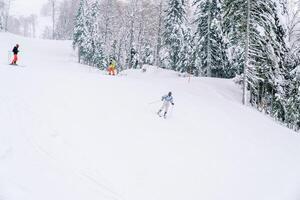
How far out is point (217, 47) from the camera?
3328 centimetres

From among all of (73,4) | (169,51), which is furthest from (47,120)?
(73,4)

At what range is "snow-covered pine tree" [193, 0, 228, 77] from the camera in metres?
32.8

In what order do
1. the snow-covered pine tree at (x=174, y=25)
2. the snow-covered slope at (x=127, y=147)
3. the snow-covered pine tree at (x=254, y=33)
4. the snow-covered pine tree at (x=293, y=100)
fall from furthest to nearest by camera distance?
the snow-covered pine tree at (x=174, y=25) → the snow-covered pine tree at (x=254, y=33) → the snow-covered pine tree at (x=293, y=100) → the snow-covered slope at (x=127, y=147)

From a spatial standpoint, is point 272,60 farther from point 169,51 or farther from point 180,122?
point 169,51

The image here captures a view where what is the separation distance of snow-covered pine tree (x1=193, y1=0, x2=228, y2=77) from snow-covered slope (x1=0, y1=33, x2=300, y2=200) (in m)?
14.4

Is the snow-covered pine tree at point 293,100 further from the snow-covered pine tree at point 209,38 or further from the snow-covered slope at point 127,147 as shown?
the snow-covered pine tree at point 209,38

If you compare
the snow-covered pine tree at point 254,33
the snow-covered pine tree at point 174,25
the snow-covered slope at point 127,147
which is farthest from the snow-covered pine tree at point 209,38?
the snow-covered slope at point 127,147

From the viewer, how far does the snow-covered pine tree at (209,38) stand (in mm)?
32781

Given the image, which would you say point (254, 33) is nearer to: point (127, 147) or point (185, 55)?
point (127, 147)

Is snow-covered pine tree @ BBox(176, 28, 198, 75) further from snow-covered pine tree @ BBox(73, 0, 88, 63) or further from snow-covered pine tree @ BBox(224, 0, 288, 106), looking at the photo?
snow-covered pine tree @ BBox(73, 0, 88, 63)

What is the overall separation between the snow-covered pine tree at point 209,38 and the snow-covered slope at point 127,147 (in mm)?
14448

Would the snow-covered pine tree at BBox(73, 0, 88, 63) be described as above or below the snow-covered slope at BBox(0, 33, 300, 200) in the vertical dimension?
above

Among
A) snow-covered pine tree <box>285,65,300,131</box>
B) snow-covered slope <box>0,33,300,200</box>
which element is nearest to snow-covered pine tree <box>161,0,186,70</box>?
snow-covered pine tree <box>285,65,300,131</box>

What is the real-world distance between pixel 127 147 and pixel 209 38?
2386 centimetres
